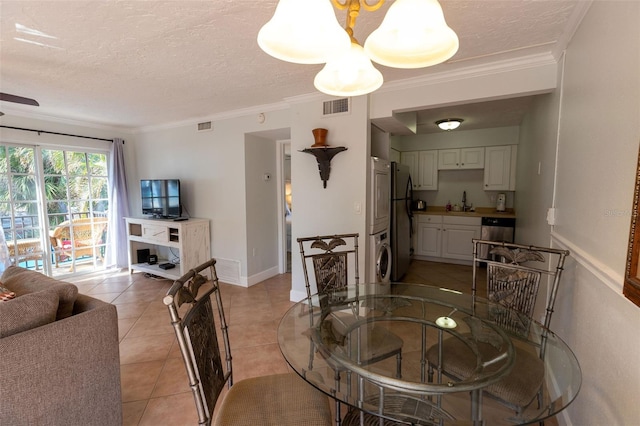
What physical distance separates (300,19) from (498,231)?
463cm

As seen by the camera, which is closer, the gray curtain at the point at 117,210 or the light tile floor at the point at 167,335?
the light tile floor at the point at 167,335

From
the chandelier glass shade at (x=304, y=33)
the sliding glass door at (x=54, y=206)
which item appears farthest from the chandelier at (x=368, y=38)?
the sliding glass door at (x=54, y=206)

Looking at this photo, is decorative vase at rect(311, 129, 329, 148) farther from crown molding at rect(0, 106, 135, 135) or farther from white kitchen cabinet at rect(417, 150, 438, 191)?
crown molding at rect(0, 106, 135, 135)

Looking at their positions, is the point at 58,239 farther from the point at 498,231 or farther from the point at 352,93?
the point at 498,231

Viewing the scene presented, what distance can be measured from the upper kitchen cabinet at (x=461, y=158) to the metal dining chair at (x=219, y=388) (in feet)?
15.4

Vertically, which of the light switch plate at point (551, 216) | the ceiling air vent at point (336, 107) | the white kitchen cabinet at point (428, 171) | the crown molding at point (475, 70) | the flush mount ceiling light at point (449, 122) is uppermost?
the crown molding at point (475, 70)

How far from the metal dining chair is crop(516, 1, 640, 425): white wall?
44.9 inches

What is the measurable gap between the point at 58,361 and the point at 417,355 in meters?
1.82

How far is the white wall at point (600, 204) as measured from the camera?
108 cm

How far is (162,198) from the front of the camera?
4.30 meters

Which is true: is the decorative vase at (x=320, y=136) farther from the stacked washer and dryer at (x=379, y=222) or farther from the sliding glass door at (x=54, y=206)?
the sliding glass door at (x=54, y=206)

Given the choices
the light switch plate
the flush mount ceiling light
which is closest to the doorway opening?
the flush mount ceiling light

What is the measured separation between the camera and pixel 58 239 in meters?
4.21

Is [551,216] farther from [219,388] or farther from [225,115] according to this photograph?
[225,115]
